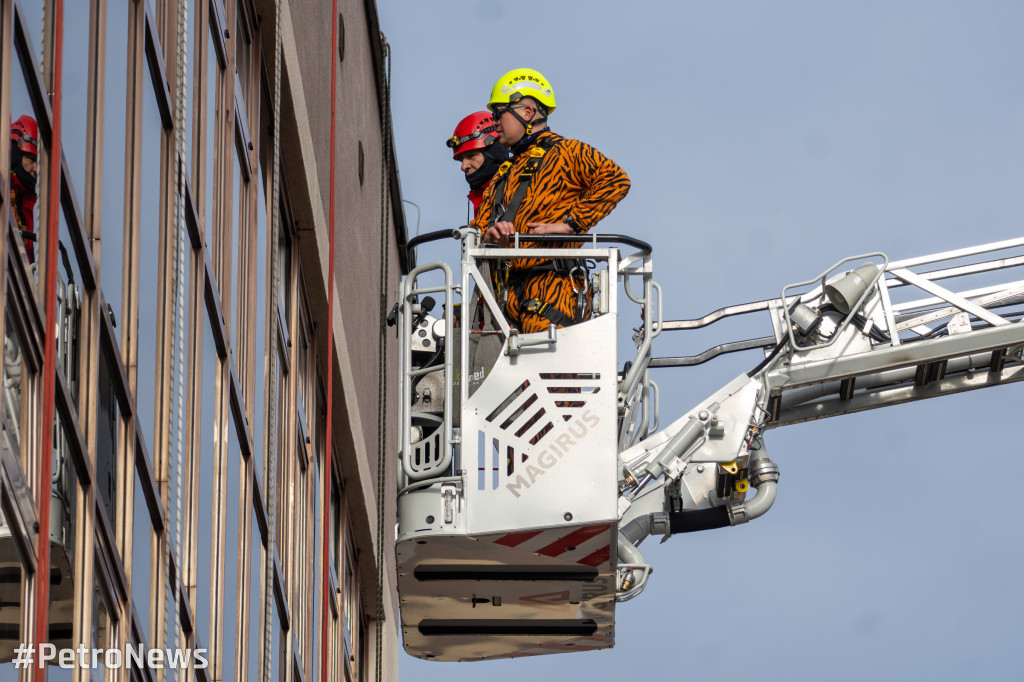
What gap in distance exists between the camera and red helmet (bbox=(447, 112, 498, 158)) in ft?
53.1

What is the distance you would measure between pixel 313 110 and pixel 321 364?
294 cm

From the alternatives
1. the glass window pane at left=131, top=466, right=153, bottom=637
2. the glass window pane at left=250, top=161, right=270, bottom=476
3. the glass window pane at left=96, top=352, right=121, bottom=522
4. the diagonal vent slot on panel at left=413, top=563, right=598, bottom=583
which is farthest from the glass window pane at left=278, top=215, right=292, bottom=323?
the glass window pane at left=96, top=352, right=121, bottom=522

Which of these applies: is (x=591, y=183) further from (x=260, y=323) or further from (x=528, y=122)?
(x=260, y=323)

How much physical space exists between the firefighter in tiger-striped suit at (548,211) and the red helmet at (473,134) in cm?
86

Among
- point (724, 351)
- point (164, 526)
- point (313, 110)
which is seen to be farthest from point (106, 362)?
point (313, 110)

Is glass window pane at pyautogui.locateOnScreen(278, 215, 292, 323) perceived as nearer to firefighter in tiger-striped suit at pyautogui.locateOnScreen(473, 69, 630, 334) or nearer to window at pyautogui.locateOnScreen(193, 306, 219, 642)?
window at pyautogui.locateOnScreen(193, 306, 219, 642)

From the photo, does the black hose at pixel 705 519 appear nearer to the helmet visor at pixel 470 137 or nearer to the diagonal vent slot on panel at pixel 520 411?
the diagonal vent slot on panel at pixel 520 411

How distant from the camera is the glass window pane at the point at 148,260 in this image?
12.5 metres

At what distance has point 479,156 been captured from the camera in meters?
16.1

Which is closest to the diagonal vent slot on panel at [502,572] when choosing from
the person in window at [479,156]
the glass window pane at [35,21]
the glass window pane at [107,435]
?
the person in window at [479,156]

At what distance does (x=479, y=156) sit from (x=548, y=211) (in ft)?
4.28

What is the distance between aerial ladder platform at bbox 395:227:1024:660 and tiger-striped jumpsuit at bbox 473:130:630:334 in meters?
0.18

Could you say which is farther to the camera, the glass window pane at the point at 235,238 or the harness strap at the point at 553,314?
the glass window pane at the point at 235,238

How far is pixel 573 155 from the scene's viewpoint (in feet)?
49.4
